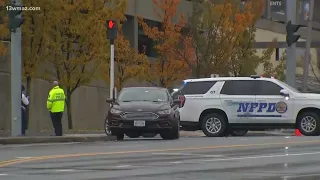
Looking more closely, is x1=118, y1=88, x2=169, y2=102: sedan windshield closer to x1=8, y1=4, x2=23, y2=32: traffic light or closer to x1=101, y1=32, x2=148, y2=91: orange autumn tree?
x1=8, y1=4, x2=23, y2=32: traffic light

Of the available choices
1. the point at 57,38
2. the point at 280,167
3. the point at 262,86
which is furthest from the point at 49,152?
the point at 57,38

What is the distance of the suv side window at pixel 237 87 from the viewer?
944 inches

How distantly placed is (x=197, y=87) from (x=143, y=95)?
2505 mm

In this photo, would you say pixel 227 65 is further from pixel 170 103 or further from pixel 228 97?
pixel 170 103

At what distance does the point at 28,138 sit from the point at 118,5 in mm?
9404

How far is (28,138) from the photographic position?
68.4 ft

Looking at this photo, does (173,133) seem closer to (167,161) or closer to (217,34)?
(167,161)

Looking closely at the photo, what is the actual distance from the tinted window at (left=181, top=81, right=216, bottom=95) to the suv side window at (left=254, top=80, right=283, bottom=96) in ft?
4.48

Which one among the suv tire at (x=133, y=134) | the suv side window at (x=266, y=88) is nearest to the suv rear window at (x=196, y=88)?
the suv side window at (x=266, y=88)

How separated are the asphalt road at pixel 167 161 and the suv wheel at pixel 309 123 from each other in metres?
4.27

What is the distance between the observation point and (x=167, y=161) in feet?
47.4

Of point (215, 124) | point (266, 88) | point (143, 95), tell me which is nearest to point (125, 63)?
point (215, 124)

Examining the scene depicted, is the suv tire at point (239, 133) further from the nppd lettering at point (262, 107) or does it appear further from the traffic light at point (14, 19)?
the traffic light at point (14, 19)

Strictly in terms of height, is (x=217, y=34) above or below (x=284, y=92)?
above
